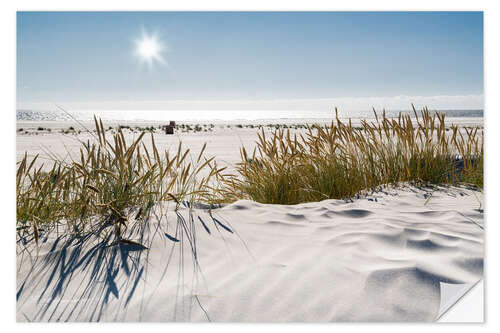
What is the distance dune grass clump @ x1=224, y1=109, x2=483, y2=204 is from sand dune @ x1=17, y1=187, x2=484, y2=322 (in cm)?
75

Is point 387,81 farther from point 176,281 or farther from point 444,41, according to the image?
point 176,281

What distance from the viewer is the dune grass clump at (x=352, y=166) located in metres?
2.76

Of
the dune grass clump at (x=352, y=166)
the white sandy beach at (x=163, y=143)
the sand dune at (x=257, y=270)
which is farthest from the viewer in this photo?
the white sandy beach at (x=163, y=143)

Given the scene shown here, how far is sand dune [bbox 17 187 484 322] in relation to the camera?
51.9 inches

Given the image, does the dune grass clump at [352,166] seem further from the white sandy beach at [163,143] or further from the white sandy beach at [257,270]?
the white sandy beach at [257,270]

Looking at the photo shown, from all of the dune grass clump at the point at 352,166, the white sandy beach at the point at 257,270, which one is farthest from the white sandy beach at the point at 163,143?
the white sandy beach at the point at 257,270

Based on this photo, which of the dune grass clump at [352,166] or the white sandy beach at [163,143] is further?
the white sandy beach at [163,143]

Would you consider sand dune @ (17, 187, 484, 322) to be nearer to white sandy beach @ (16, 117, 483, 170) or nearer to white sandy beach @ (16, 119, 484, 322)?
white sandy beach @ (16, 119, 484, 322)

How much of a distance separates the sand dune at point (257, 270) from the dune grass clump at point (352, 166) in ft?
2.47

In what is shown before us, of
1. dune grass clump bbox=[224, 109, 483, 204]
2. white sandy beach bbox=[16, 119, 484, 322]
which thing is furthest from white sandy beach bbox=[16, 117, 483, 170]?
white sandy beach bbox=[16, 119, 484, 322]

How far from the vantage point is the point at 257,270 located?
4.88 ft

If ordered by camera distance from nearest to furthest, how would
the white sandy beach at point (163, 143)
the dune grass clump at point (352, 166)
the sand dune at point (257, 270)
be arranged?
the sand dune at point (257, 270)
the dune grass clump at point (352, 166)
the white sandy beach at point (163, 143)

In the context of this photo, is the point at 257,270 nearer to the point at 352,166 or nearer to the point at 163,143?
the point at 352,166
